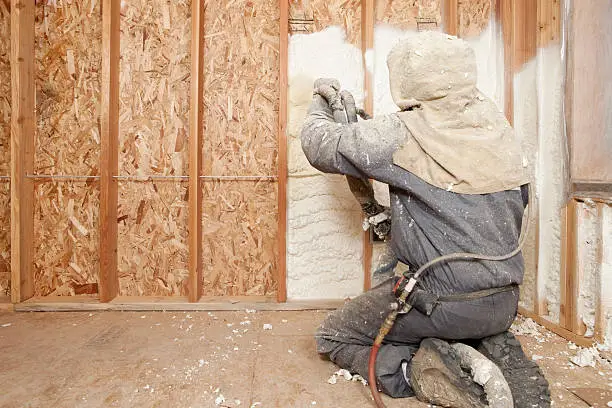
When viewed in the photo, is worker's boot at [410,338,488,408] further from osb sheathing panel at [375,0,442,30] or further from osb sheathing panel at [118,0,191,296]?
osb sheathing panel at [375,0,442,30]

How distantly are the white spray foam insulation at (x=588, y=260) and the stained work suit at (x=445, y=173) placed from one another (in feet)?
2.32

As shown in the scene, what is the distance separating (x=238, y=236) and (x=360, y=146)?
1.40 m

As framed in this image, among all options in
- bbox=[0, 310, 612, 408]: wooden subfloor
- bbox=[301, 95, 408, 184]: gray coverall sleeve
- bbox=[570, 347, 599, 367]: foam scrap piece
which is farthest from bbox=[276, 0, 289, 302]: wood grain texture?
bbox=[570, 347, 599, 367]: foam scrap piece

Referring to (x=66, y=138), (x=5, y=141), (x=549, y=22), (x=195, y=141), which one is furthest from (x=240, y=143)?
(x=549, y=22)

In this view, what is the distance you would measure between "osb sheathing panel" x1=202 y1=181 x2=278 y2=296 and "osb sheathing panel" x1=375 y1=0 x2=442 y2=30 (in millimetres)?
1289

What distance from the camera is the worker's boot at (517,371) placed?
4.40 feet

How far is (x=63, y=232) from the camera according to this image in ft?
8.45

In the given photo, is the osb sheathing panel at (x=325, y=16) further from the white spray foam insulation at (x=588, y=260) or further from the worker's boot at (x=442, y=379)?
the worker's boot at (x=442, y=379)

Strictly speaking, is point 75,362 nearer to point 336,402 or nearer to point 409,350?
point 336,402

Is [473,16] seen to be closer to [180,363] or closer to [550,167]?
[550,167]

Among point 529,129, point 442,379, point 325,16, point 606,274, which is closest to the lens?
point 442,379

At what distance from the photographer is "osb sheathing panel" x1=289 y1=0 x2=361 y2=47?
2.53 m

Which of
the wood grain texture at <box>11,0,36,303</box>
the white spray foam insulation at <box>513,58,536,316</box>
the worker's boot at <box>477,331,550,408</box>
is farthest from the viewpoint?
the wood grain texture at <box>11,0,36,303</box>

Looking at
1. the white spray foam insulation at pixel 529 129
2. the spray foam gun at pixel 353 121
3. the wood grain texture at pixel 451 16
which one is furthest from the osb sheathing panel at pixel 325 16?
the white spray foam insulation at pixel 529 129
